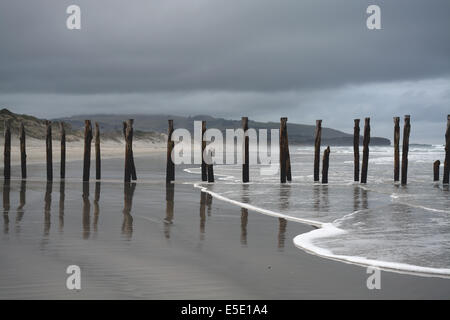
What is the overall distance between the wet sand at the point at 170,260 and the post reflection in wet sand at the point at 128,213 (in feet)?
0.07

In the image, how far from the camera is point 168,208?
12.1 metres

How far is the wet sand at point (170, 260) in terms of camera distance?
543 cm

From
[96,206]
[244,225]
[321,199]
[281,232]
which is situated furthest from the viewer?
[321,199]

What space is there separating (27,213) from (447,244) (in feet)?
26.3

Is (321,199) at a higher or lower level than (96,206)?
lower

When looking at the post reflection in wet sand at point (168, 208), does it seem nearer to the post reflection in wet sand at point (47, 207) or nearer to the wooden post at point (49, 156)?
the post reflection in wet sand at point (47, 207)

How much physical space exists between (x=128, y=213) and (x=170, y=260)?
448 cm

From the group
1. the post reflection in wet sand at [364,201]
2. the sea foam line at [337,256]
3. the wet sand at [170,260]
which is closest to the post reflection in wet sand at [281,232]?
the wet sand at [170,260]

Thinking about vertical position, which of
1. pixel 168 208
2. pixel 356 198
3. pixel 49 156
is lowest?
pixel 356 198

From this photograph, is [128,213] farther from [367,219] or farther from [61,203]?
[367,219]

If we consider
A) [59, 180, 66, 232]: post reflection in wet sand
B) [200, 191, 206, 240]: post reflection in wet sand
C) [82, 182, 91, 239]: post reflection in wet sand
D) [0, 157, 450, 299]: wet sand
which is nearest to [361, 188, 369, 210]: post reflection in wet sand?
[0, 157, 450, 299]: wet sand

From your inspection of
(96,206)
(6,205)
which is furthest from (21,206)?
(96,206)
